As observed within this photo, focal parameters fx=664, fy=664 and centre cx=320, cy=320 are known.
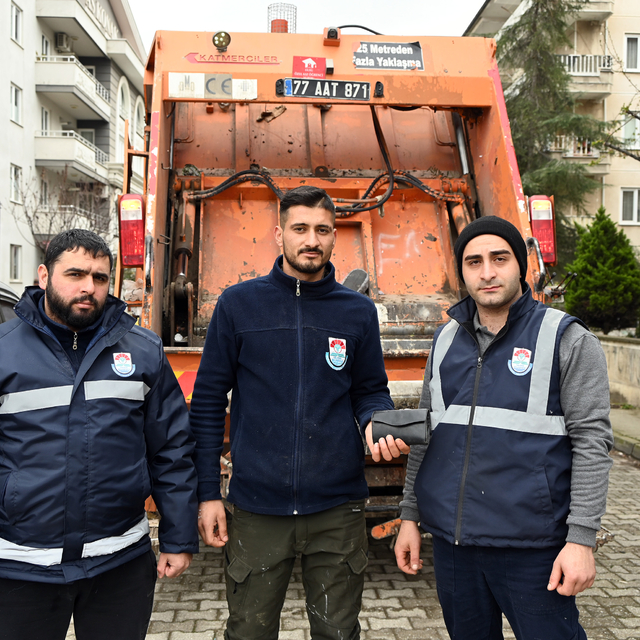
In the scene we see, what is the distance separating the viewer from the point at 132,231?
3.79 m

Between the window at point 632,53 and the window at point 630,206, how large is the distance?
4103 mm

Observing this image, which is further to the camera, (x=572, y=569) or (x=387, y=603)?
(x=387, y=603)

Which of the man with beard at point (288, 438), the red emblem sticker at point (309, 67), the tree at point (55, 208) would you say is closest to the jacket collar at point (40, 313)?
the man with beard at point (288, 438)

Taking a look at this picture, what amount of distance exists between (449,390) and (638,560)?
2.74 m

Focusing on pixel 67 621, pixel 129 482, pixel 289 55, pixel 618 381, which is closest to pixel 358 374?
pixel 129 482

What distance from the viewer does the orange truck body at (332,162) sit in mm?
3994

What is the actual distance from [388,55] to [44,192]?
19.2m

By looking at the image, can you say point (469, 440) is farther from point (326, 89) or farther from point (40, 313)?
point (326, 89)

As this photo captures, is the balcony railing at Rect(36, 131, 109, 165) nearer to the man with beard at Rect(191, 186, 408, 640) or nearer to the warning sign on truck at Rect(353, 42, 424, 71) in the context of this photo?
the warning sign on truck at Rect(353, 42, 424, 71)

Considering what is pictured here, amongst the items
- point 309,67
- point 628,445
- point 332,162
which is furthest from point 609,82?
point 309,67

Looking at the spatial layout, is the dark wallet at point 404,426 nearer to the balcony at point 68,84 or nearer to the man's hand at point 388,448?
the man's hand at point 388,448

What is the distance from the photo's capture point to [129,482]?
2.03 meters

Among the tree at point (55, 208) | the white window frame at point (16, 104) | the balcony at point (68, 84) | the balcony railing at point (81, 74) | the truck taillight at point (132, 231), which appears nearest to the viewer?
the truck taillight at point (132, 231)

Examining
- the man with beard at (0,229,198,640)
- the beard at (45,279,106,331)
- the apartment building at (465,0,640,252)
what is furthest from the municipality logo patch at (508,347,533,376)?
the apartment building at (465,0,640,252)
